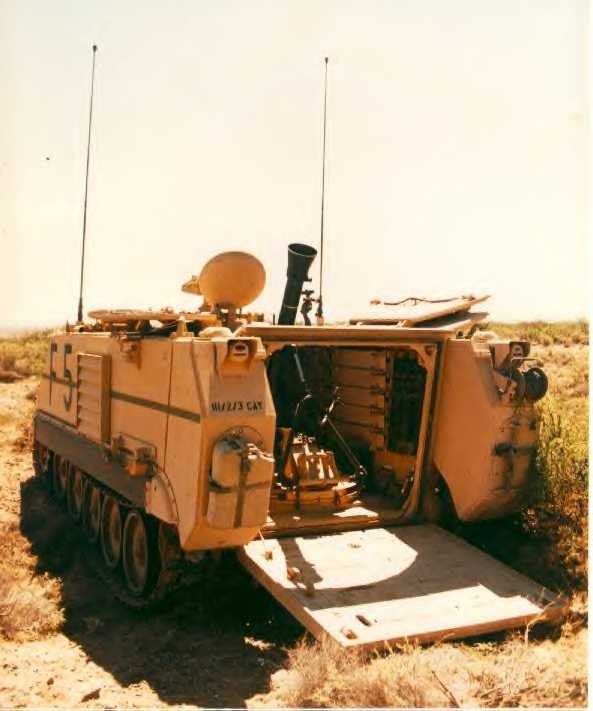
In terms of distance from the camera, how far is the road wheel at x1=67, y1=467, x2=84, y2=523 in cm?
959

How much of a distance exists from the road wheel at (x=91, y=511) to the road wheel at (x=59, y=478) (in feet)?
3.66

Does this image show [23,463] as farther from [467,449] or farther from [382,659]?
[382,659]

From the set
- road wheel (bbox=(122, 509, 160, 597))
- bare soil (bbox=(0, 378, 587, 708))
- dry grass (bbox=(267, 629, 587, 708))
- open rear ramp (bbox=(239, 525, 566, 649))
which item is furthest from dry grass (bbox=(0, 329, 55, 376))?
dry grass (bbox=(267, 629, 587, 708))

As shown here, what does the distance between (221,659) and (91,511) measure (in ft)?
12.6

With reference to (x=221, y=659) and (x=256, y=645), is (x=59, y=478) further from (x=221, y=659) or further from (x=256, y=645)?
(x=221, y=659)

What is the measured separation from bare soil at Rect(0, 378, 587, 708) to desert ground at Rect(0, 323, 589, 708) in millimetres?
11

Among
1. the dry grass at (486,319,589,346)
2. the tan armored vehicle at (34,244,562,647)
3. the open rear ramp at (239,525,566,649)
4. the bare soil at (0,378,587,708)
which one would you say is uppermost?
the dry grass at (486,319,589,346)

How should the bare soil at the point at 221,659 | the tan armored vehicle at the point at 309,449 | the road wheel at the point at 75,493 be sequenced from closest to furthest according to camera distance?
the bare soil at the point at 221,659 < the tan armored vehicle at the point at 309,449 < the road wheel at the point at 75,493

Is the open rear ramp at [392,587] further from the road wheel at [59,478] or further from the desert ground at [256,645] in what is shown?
the road wheel at [59,478]

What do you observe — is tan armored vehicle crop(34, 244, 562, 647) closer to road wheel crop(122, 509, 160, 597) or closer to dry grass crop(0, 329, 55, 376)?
road wheel crop(122, 509, 160, 597)

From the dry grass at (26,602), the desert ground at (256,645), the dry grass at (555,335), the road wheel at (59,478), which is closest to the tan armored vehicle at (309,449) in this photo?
the desert ground at (256,645)

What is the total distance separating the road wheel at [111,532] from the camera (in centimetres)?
807

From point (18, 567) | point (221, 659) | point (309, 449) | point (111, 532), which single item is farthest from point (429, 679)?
point (18, 567)

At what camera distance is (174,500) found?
20.0ft
